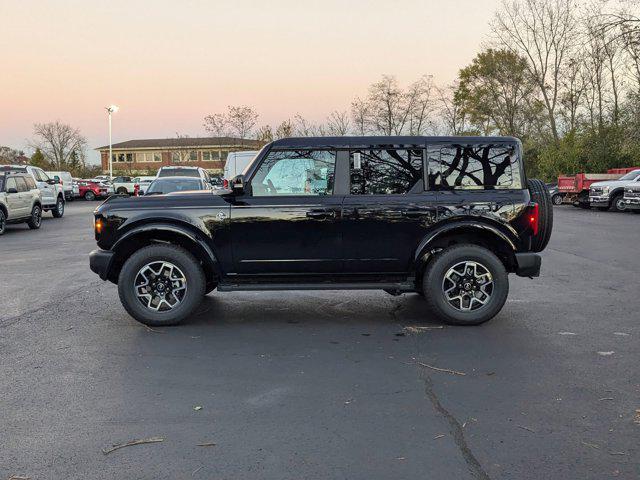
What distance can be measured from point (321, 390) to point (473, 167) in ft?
10.5

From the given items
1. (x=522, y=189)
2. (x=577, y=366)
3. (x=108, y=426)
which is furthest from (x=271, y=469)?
(x=522, y=189)

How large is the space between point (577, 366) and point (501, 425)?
1.56 m

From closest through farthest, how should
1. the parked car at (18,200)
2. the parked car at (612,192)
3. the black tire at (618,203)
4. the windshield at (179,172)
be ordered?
the parked car at (18,200) < the windshield at (179,172) < the black tire at (618,203) < the parked car at (612,192)

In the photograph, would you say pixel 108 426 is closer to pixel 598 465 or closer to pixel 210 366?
pixel 210 366

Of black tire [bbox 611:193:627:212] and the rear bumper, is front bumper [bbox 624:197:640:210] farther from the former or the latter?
the rear bumper

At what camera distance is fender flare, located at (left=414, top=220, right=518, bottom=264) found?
20.9 ft

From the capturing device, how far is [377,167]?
6496 mm

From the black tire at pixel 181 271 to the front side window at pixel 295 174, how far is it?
1037 mm

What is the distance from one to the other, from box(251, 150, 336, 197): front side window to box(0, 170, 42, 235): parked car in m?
13.9

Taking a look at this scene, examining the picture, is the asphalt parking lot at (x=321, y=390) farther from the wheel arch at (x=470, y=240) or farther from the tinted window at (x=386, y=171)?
the tinted window at (x=386, y=171)

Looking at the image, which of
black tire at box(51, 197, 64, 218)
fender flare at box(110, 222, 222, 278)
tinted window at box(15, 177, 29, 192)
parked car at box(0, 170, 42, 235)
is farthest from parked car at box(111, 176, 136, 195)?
fender flare at box(110, 222, 222, 278)

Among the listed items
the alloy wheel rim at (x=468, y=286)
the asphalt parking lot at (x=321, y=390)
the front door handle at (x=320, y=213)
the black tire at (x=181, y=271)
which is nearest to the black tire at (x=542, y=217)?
the alloy wheel rim at (x=468, y=286)

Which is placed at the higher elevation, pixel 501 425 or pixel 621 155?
pixel 621 155

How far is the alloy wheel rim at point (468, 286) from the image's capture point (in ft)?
21.1
